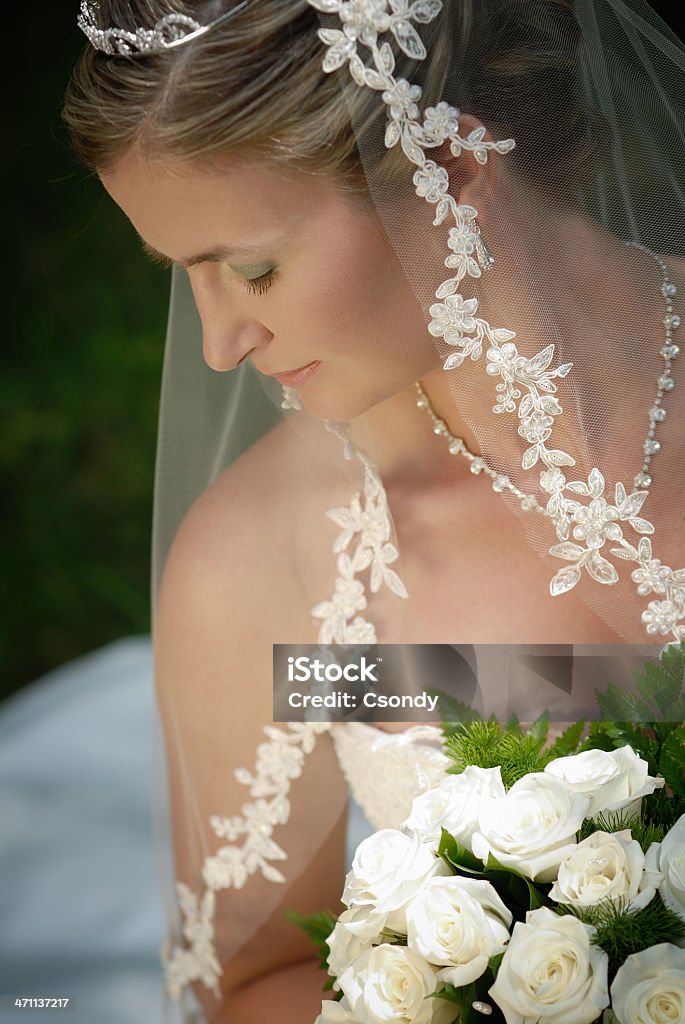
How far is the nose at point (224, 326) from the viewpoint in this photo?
111 cm

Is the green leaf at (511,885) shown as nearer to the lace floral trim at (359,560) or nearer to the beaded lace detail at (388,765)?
Answer: the beaded lace detail at (388,765)

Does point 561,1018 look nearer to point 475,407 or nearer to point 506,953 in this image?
point 506,953

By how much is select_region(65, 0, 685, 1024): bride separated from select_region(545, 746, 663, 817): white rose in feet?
0.76

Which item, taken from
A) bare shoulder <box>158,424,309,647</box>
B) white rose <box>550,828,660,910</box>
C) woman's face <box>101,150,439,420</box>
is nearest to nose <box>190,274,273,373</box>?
woman's face <box>101,150,439,420</box>

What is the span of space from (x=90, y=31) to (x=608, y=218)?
0.53 m

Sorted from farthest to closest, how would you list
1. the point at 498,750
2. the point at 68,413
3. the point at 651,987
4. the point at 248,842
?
1. the point at 68,413
2. the point at 248,842
3. the point at 498,750
4. the point at 651,987

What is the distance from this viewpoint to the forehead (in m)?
1.04

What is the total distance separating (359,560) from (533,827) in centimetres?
62

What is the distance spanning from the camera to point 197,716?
152 cm

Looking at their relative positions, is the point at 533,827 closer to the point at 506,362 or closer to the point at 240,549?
the point at 506,362

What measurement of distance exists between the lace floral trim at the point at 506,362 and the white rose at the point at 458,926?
0.34m

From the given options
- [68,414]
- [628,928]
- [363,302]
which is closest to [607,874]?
[628,928]

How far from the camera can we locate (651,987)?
0.77m

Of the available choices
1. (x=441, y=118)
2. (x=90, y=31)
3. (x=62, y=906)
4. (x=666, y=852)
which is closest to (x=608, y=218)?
(x=441, y=118)
